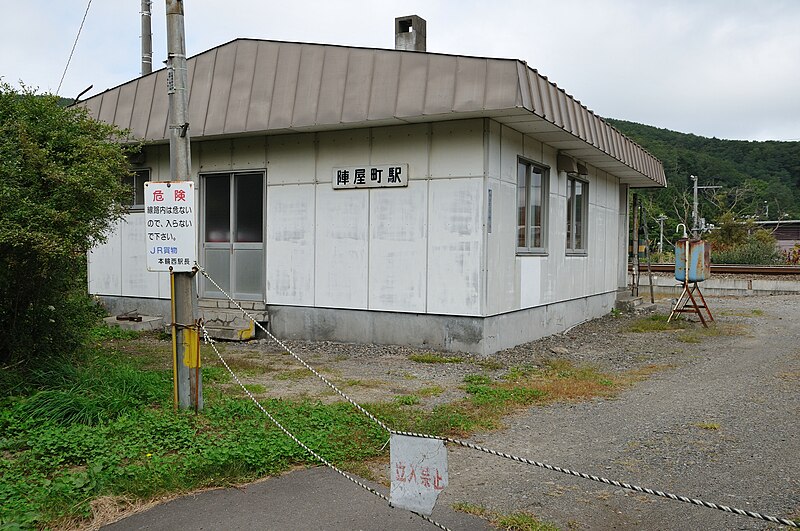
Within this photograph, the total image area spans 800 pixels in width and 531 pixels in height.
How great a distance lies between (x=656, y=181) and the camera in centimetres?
1664

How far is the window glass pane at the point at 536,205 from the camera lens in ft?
36.4

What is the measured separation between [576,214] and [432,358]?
5766 millimetres

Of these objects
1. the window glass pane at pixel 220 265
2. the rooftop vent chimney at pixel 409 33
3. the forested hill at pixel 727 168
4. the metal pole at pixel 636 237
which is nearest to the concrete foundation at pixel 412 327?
the window glass pane at pixel 220 265

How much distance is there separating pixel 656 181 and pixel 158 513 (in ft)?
49.8

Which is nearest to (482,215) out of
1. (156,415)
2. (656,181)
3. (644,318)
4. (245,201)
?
(245,201)

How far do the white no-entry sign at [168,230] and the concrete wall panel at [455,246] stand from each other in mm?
4444

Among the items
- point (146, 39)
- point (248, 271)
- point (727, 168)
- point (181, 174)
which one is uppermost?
point (727, 168)

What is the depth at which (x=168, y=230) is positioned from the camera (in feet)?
19.0

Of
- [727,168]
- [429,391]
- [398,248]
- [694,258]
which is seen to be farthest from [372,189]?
[727,168]

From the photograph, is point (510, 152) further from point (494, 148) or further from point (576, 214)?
point (576, 214)

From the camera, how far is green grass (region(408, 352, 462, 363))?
896 cm

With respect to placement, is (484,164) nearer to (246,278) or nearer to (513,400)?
(513,400)

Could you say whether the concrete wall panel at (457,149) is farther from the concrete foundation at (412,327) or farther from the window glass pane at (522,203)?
the concrete foundation at (412,327)

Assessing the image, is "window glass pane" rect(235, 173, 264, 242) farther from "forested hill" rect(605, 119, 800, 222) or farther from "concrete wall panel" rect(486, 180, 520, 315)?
"forested hill" rect(605, 119, 800, 222)
